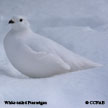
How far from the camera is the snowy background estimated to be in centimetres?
237

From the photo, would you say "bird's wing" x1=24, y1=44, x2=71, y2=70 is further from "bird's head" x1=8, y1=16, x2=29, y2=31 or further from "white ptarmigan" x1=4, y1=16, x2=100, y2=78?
"bird's head" x1=8, y1=16, x2=29, y2=31

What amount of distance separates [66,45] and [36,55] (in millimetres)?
1033

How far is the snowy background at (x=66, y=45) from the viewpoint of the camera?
7.76 ft

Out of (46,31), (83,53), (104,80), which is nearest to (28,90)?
(104,80)

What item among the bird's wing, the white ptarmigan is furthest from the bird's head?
the bird's wing

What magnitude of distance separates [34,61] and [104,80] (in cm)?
48

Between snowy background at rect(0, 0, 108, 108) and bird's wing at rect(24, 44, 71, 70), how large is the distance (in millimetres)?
90

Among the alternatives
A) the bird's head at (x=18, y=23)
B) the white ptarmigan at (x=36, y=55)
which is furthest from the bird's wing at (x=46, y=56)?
the bird's head at (x=18, y=23)

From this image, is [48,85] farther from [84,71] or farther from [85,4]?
[85,4]

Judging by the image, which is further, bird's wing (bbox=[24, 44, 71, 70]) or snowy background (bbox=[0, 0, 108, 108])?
bird's wing (bbox=[24, 44, 71, 70])

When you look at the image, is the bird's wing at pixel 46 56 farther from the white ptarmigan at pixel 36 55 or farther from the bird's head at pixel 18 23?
the bird's head at pixel 18 23

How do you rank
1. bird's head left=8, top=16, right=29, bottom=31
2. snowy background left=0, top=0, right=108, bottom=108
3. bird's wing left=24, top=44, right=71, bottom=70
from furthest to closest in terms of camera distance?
bird's head left=8, top=16, right=29, bottom=31 → bird's wing left=24, top=44, right=71, bottom=70 → snowy background left=0, top=0, right=108, bottom=108

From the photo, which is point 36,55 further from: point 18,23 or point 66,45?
point 66,45

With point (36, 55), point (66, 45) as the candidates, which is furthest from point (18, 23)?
point (66, 45)
